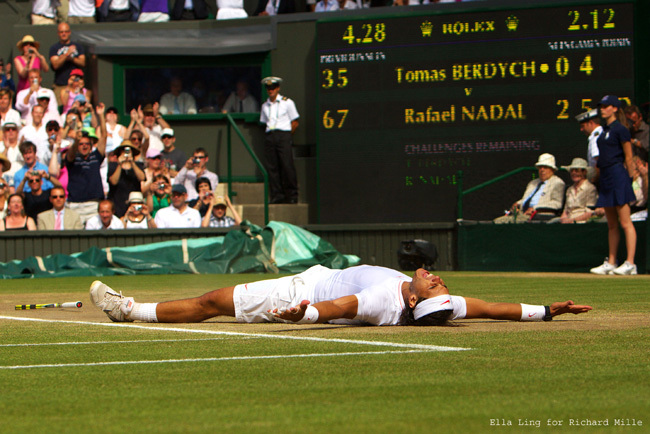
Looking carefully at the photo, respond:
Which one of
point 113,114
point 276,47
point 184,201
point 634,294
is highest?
point 276,47

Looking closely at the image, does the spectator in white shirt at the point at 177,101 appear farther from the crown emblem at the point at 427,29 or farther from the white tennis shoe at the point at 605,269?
the white tennis shoe at the point at 605,269

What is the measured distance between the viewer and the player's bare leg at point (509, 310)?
293 inches

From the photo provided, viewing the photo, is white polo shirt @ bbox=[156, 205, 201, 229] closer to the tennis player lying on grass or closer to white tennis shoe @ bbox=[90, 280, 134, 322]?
white tennis shoe @ bbox=[90, 280, 134, 322]

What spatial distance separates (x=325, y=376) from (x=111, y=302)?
349 cm

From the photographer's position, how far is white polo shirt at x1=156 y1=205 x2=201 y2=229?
1844 cm

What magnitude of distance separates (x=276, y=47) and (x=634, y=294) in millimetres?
12357

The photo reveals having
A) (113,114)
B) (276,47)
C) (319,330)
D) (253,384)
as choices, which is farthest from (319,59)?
(253,384)

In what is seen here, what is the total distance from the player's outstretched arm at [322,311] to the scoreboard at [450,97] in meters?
11.7

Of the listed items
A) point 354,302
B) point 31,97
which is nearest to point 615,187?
point 354,302

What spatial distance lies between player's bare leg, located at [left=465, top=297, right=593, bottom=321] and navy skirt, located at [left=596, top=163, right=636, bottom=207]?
721cm

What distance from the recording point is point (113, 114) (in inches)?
801

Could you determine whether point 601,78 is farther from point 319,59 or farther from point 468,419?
point 468,419

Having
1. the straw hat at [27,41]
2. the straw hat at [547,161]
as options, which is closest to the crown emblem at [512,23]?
the straw hat at [547,161]

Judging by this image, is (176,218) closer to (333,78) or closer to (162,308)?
(333,78)
